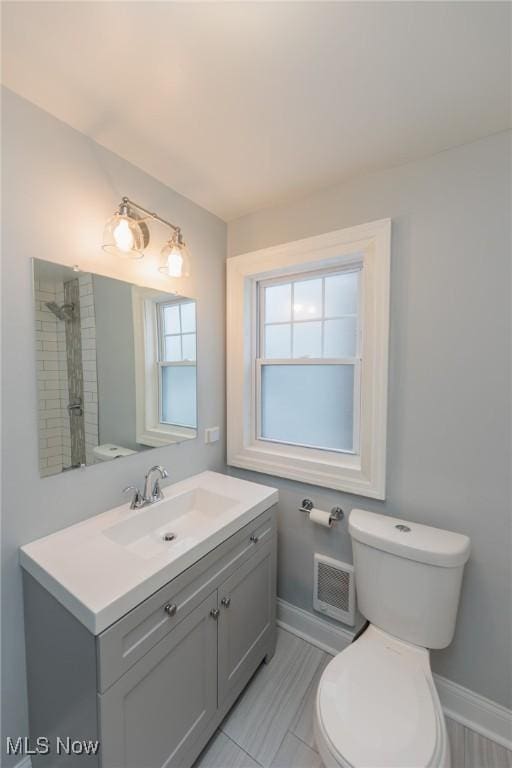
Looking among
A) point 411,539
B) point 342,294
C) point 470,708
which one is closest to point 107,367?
point 342,294

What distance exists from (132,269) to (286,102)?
2.81 feet

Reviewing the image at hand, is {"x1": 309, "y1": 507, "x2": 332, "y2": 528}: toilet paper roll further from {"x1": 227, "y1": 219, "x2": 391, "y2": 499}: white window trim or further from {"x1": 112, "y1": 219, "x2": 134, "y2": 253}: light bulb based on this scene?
{"x1": 112, "y1": 219, "x2": 134, "y2": 253}: light bulb

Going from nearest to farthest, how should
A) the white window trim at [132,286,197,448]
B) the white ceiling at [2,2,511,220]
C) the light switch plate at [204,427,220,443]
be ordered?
the white ceiling at [2,2,511,220]
the white window trim at [132,286,197,448]
the light switch plate at [204,427,220,443]

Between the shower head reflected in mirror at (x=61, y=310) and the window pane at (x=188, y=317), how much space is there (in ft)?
1.84

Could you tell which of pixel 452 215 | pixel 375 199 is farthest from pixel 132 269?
pixel 452 215

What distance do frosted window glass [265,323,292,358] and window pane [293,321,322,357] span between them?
45 mm

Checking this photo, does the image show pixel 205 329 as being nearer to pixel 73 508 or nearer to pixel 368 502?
pixel 73 508

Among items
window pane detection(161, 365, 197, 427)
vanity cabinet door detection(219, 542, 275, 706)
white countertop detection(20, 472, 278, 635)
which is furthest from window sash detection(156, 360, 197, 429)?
vanity cabinet door detection(219, 542, 275, 706)

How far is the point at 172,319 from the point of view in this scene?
5.14ft

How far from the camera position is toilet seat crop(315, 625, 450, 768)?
2.66 feet

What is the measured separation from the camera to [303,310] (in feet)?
5.68

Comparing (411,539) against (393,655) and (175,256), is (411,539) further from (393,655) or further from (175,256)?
(175,256)

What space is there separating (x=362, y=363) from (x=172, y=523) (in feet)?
3.83

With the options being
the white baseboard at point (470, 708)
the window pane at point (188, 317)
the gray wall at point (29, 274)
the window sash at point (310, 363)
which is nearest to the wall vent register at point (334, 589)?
the white baseboard at point (470, 708)
